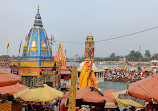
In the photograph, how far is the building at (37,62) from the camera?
511 inches

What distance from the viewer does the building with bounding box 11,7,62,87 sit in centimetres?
1297

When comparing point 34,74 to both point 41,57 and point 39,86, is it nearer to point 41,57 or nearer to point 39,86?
point 41,57

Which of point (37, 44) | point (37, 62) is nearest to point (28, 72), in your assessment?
point (37, 62)

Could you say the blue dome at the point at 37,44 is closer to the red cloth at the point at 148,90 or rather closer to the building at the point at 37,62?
the building at the point at 37,62

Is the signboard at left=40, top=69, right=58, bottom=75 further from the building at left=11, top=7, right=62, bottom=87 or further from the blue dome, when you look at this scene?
the blue dome

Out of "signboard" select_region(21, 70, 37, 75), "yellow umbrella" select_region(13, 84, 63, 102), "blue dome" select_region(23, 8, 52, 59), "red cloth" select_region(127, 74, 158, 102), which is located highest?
"blue dome" select_region(23, 8, 52, 59)

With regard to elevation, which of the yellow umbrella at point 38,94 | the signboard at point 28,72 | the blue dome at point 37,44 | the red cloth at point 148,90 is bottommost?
the yellow umbrella at point 38,94

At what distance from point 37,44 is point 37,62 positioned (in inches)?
64.2

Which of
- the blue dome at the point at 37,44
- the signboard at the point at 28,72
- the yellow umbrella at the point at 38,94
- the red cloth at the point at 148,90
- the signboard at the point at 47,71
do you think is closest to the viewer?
the red cloth at the point at 148,90

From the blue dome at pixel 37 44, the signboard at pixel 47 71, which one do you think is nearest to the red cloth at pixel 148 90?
the signboard at pixel 47 71

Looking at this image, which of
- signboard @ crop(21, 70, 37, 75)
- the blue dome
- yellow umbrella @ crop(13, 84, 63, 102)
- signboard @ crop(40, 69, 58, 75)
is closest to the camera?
yellow umbrella @ crop(13, 84, 63, 102)

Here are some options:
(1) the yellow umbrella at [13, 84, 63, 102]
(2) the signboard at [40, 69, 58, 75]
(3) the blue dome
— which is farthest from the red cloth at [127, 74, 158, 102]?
(3) the blue dome

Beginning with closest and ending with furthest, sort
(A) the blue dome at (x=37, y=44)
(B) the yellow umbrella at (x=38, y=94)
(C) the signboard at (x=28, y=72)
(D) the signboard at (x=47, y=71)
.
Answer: (B) the yellow umbrella at (x=38, y=94)
(C) the signboard at (x=28, y=72)
(D) the signboard at (x=47, y=71)
(A) the blue dome at (x=37, y=44)

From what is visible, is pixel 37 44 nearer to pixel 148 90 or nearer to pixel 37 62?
pixel 37 62
